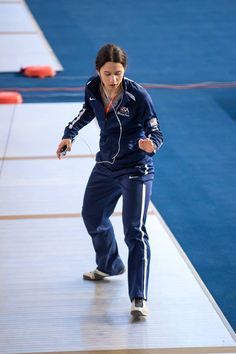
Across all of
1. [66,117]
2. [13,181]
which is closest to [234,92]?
[66,117]

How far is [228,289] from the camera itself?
4.77m

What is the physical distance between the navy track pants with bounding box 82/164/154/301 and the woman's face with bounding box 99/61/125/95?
46 centimetres

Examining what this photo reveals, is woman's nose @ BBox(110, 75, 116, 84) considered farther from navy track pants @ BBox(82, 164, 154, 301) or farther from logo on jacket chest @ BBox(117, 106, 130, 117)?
navy track pants @ BBox(82, 164, 154, 301)

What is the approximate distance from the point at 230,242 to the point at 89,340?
5.28ft

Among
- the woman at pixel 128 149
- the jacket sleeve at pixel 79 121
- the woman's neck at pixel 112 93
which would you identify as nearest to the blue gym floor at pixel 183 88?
the woman at pixel 128 149

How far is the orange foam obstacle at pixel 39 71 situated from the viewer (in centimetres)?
924

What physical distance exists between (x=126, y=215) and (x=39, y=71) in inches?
206

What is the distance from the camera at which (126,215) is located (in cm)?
425

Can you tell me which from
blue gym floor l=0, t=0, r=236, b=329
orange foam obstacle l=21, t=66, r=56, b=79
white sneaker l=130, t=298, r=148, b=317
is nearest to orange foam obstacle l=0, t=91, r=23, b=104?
blue gym floor l=0, t=0, r=236, b=329

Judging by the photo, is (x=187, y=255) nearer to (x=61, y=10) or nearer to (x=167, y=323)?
(x=167, y=323)

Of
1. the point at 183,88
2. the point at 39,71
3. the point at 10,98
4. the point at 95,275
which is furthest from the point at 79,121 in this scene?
the point at 39,71

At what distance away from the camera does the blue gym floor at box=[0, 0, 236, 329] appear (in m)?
5.54

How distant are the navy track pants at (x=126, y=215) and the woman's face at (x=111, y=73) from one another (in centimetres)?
46

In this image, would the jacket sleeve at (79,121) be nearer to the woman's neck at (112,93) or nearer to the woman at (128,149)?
the woman at (128,149)
